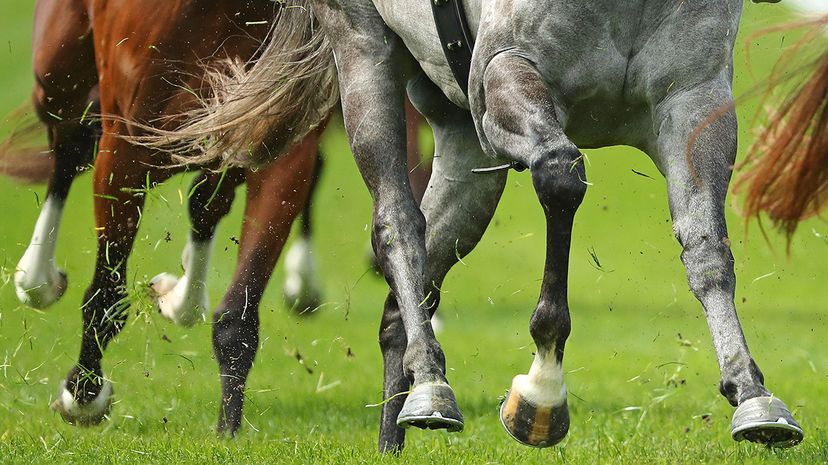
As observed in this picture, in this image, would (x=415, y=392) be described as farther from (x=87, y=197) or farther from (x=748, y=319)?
(x=87, y=197)

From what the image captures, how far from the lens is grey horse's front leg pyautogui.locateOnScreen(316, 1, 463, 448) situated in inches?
165

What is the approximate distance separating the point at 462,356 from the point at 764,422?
5756 millimetres

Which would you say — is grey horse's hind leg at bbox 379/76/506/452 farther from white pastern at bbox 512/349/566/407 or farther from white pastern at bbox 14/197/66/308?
white pastern at bbox 14/197/66/308

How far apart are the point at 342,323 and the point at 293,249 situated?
3135 mm

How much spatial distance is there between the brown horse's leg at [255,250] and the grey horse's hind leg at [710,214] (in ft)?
7.17

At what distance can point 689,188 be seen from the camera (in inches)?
150

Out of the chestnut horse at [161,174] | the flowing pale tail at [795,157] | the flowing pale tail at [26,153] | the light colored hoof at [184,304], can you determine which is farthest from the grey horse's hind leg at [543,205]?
the flowing pale tail at [26,153]

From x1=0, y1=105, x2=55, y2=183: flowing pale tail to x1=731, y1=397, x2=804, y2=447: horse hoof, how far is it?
442 centimetres

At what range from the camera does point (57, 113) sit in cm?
688

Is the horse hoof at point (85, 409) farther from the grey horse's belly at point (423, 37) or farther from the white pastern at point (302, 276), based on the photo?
the white pastern at point (302, 276)

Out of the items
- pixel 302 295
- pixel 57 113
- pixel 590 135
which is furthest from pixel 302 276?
pixel 590 135

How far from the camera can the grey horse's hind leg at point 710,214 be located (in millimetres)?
3646

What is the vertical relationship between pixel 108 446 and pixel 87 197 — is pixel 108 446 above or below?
above

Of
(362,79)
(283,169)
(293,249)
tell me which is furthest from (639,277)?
(362,79)
